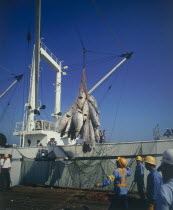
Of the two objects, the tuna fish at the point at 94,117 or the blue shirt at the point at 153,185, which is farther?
the tuna fish at the point at 94,117

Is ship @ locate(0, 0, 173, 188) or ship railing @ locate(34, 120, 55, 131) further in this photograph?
ship railing @ locate(34, 120, 55, 131)

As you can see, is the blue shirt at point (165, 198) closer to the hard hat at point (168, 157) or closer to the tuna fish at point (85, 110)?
the hard hat at point (168, 157)

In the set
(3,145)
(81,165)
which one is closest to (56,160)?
(81,165)

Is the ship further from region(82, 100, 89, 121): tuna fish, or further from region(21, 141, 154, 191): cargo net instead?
region(82, 100, 89, 121): tuna fish

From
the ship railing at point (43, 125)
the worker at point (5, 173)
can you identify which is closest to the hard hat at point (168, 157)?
the worker at point (5, 173)

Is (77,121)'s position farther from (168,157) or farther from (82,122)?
(168,157)

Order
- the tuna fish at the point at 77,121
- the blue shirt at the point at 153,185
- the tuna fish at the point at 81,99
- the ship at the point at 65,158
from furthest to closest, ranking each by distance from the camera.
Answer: the ship at the point at 65,158, the tuna fish at the point at 81,99, the tuna fish at the point at 77,121, the blue shirt at the point at 153,185

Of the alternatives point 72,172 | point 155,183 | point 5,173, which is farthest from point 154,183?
point 5,173

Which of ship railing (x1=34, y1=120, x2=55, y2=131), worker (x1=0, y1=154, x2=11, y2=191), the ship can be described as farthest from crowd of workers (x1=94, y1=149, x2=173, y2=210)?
ship railing (x1=34, y1=120, x2=55, y2=131)

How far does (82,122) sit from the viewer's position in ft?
27.8

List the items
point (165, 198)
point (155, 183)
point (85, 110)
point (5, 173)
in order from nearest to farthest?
1. point (165, 198)
2. point (155, 183)
3. point (85, 110)
4. point (5, 173)

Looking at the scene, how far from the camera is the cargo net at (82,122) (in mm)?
8492

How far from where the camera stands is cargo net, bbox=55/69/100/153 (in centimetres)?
849

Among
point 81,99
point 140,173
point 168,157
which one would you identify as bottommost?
point 140,173
